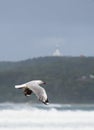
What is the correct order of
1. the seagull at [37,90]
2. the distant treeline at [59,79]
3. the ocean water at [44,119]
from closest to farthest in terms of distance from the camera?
the seagull at [37,90], the ocean water at [44,119], the distant treeline at [59,79]

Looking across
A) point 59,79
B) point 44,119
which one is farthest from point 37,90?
point 59,79

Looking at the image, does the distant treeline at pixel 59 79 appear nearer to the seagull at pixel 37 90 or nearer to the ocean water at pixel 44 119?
the ocean water at pixel 44 119

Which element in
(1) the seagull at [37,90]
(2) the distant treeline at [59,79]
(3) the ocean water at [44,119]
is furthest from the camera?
(2) the distant treeline at [59,79]

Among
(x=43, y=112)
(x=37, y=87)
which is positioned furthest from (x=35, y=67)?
(x=37, y=87)

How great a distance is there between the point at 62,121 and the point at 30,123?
3370mm

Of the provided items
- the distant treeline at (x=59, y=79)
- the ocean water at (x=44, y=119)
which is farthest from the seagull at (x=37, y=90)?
the distant treeline at (x=59, y=79)

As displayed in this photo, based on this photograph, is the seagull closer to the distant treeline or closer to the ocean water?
the ocean water

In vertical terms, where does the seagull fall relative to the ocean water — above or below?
above

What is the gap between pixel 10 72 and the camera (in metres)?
84.7

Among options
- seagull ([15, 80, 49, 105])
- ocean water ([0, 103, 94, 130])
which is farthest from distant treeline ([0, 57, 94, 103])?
seagull ([15, 80, 49, 105])

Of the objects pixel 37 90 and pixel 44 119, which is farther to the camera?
pixel 44 119

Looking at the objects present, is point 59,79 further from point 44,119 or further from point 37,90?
point 37,90

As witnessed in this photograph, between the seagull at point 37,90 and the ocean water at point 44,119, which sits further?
the ocean water at point 44,119

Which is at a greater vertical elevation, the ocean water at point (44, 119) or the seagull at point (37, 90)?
the seagull at point (37, 90)
